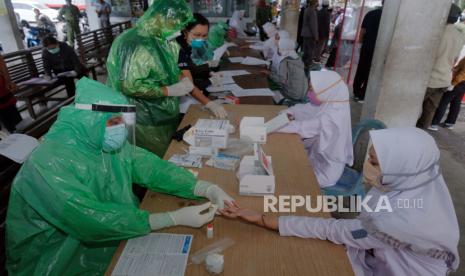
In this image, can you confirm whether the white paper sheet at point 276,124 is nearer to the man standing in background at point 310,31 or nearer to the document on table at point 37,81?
the document on table at point 37,81

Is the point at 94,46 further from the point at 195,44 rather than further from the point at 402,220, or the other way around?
the point at 402,220

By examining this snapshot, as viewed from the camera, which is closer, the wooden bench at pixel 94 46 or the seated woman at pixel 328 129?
the seated woman at pixel 328 129

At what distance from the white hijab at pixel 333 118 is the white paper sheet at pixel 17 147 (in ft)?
5.18

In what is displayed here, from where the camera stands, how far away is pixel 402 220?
103cm

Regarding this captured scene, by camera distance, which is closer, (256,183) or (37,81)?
(256,183)

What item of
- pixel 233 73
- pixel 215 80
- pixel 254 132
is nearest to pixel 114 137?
pixel 254 132

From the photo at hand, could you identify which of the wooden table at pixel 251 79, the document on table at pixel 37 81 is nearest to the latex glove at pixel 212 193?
the wooden table at pixel 251 79

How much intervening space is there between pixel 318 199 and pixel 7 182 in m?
1.39

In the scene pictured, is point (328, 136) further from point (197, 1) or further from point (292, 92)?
point (197, 1)

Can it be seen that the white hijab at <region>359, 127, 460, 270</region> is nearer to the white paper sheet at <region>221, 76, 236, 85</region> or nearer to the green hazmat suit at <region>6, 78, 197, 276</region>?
the green hazmat suit at <region>6, 78, 197, 276</region>

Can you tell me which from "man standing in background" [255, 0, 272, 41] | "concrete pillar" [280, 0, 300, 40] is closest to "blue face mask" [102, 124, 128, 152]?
"concrete pillar" [280, 0, 300, 40]

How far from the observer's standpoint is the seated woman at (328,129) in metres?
1.91

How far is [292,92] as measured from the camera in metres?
3.25

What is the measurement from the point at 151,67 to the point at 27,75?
3.42 metres
